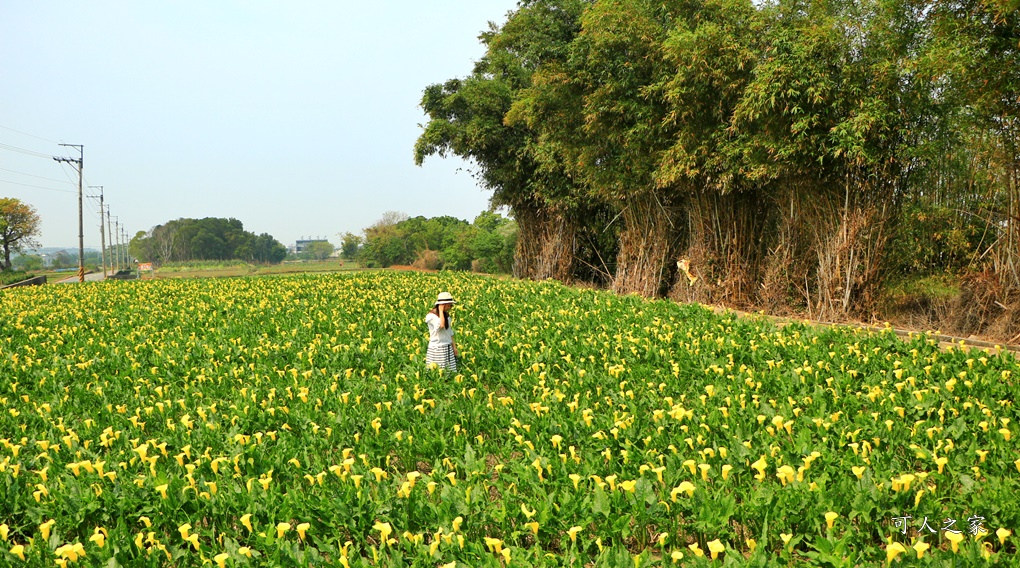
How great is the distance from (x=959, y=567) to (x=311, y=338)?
28.0ft

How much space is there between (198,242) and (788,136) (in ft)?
312

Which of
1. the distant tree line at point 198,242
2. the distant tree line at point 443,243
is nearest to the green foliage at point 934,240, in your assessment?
the distant tree line at point 443,243

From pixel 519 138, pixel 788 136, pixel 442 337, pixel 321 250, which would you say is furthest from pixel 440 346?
pixel 321 250

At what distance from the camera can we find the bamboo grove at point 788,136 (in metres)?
9.38

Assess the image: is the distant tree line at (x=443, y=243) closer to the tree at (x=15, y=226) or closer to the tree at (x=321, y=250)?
the tree at (x=15, y=226)

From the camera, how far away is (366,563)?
10.3 feet

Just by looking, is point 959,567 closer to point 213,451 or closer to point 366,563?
point 366,563

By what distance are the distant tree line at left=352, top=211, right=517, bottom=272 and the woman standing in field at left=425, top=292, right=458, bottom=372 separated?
30841 millimetres

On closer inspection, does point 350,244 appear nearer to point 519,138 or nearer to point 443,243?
point 443,243

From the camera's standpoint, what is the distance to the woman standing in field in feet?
23.4

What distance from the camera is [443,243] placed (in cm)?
5778

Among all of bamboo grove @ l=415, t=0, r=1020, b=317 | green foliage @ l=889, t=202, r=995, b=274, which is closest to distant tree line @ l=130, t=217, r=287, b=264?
bamboo grove @ l=415, t=0, r=1020, b=317

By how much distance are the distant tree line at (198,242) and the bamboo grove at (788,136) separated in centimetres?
8462

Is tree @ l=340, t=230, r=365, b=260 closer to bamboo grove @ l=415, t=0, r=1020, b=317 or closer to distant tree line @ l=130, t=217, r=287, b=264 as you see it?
distant tree line @ l=130, t=217, r=287, b=264
